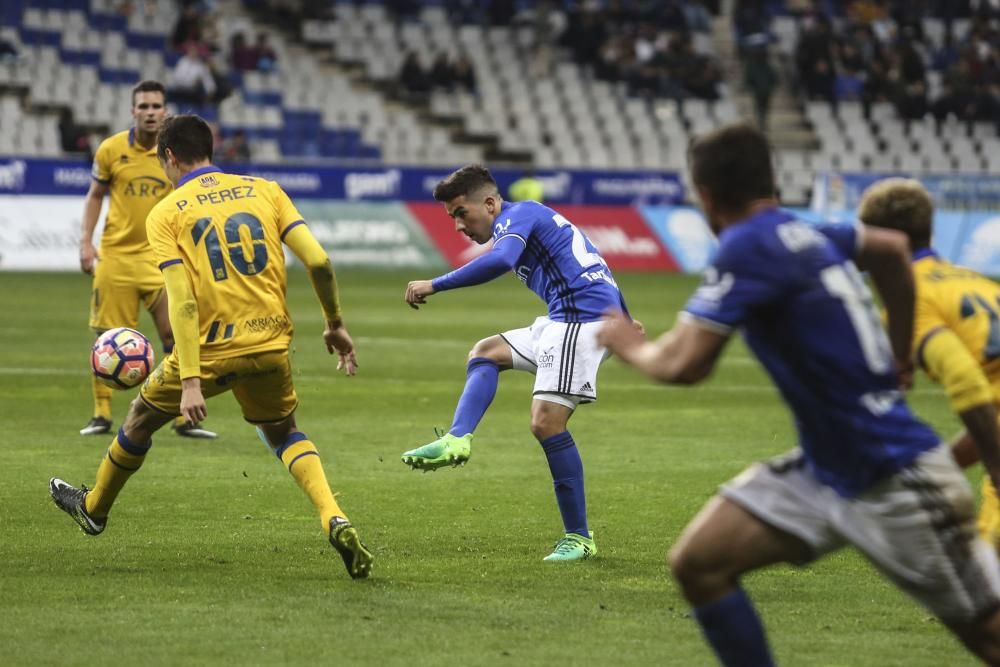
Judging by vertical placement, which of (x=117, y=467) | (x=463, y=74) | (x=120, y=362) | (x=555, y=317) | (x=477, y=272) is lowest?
(x=463, y=74)

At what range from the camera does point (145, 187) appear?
12.1m

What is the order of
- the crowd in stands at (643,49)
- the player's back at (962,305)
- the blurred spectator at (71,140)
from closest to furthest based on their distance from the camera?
the player's back at (962,305), the blurred spectator at (71,140), the crowd in stands at (643,49)

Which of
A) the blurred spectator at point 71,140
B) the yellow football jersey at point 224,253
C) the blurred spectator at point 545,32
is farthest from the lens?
the blurred spectator at point 545,32

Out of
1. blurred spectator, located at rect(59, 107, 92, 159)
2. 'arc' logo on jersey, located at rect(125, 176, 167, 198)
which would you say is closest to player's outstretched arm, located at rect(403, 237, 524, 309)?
'arc' logo on jersey, located at rect(125, 176, 167, 198)

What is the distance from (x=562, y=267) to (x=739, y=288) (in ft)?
11.7

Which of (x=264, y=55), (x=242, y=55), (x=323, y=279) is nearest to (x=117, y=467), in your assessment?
(x=323, y=279)

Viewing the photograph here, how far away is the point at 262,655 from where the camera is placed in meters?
5.86

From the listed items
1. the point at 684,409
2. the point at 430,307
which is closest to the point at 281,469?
the point at 684,409

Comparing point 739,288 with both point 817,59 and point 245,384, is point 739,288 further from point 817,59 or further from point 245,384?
point 817,59

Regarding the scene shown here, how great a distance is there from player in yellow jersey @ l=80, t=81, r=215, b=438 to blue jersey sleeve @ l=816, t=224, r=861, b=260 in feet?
25.6

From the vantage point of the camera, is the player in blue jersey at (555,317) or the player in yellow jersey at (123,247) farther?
the player in yellow jersey at (123,247)

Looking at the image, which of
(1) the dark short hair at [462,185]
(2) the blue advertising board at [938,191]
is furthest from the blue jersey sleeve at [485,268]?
(2) the blue advertising board at [938,191]

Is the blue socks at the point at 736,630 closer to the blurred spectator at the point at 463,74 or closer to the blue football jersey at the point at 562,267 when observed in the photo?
the blue football jersey at the point at 562,267

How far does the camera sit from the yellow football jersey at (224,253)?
7.27 m
